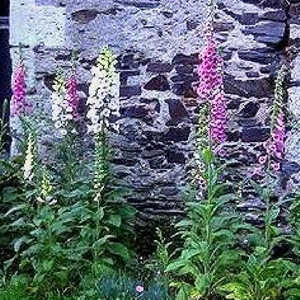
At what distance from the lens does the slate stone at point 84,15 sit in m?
6.75

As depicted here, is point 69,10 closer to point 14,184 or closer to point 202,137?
point 14,184

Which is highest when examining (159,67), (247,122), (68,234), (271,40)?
(271,40)

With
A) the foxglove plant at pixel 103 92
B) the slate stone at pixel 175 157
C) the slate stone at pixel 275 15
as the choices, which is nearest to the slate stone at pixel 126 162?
the slate stone at pixel 175 157

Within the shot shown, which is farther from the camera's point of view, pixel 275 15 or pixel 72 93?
pixel 275 15

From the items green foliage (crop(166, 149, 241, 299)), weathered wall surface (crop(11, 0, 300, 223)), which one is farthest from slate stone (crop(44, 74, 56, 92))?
green foliage (crop(166, 149, 241, 299))

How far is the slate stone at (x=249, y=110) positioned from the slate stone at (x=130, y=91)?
2.71ft

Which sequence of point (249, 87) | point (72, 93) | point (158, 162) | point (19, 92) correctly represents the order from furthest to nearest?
point (158, 162) < point (249, 87) < point (19, 92) < point (72, 93)

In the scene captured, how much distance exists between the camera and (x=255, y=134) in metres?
6.66

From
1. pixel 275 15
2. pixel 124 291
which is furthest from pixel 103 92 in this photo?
pixel 275 15

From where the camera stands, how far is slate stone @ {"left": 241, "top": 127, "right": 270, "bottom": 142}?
6.64 m

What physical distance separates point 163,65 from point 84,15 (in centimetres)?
74

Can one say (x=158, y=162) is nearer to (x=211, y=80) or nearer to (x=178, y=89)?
(x=178, y=89)

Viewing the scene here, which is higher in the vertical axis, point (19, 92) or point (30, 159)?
point (19, 92)

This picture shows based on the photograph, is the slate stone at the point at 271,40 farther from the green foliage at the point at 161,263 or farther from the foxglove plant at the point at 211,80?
the green foliage at the point at 161,263
